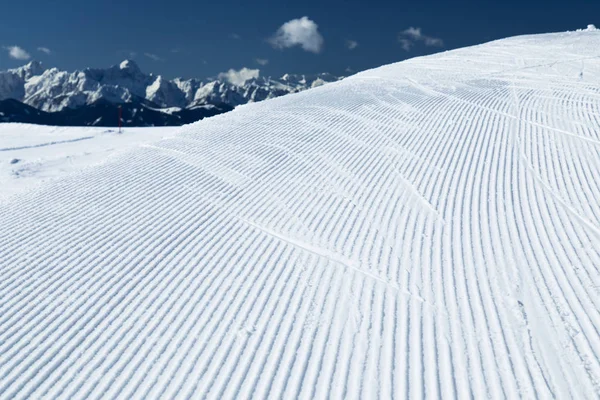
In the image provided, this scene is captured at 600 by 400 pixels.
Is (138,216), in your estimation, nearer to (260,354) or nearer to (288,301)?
(288,301)

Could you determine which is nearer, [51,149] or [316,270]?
[316,270]

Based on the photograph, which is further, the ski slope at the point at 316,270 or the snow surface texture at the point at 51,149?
the snow surface texture at the point at 51,149

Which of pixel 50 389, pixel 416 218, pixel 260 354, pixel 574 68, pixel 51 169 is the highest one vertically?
pixel 574 68

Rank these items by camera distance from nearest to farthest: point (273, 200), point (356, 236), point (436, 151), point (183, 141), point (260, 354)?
point (260, 354) → point (356, 236) → point (273, 200) → point (436, 151) → point (183, 141)

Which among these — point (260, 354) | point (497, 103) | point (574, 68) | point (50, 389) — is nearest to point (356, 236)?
point (260, 354)

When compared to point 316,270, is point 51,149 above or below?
below

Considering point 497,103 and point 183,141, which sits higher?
point 497,103

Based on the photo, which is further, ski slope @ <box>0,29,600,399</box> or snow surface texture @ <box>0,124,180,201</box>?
snow surface texture @ <box>0,124,180,201</box>

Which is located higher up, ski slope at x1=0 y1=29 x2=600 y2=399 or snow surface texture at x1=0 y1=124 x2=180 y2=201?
ski slope at x1=0 y1=29 x2=600 y2=399
